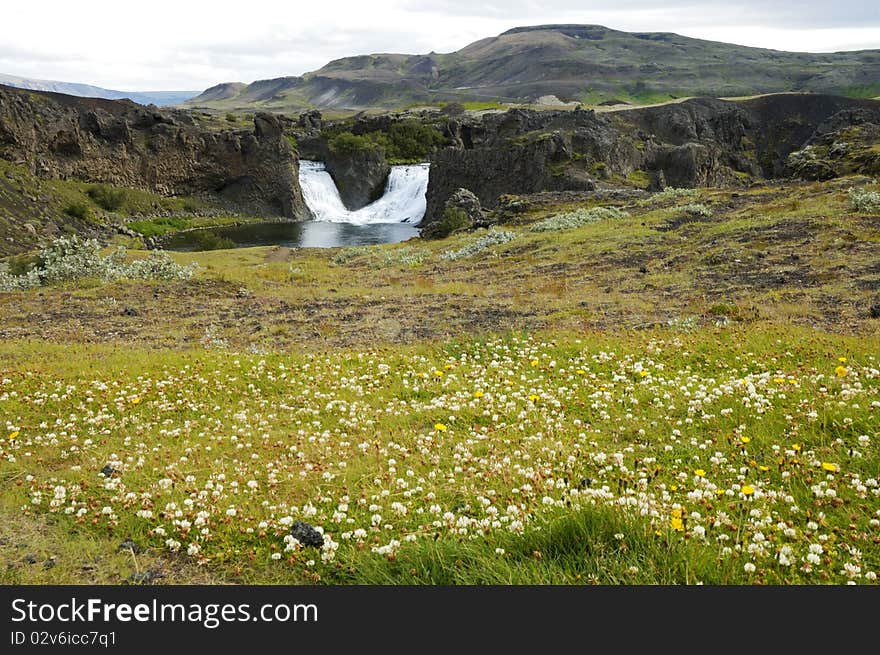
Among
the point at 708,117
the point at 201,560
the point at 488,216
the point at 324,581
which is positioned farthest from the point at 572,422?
the point at 708,117

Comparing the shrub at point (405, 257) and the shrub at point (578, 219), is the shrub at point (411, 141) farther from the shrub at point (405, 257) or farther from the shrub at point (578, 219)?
the shrub at point (578, 219)

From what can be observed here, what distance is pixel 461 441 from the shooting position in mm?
8344

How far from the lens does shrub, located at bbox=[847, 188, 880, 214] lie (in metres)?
27.7

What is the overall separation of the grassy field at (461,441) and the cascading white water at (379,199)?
75.7 meters

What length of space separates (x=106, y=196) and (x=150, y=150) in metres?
15.0

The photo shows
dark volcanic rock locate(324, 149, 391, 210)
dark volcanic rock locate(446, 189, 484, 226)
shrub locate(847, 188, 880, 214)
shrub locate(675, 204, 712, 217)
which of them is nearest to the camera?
shrub locate(847, 188, 880, 214)

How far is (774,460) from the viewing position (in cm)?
662

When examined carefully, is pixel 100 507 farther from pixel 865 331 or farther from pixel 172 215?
pixel 172 215

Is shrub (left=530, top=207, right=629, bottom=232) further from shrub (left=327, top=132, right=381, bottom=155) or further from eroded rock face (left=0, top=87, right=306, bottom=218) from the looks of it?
eroded rock face (left=0, top=87, right=306, bottom=218)

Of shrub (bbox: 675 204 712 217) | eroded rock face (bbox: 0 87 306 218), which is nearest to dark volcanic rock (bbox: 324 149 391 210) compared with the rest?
eroded rock face (bbox: 0 87 306 218)

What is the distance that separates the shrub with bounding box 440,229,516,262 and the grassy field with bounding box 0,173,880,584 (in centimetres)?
1817

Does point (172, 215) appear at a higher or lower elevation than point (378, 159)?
lower

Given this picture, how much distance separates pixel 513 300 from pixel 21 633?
57.7 feet

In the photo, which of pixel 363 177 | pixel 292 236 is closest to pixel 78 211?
pixel 292 236
